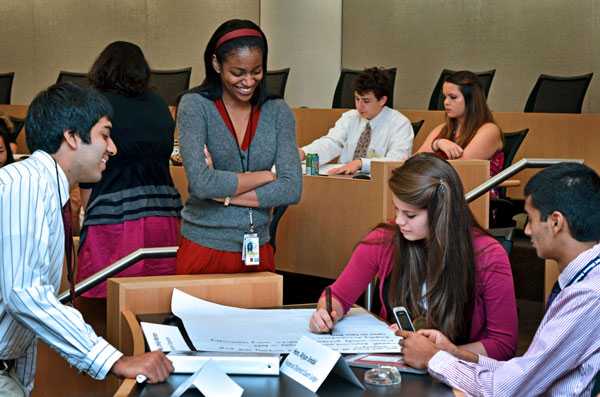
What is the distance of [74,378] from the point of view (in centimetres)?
346

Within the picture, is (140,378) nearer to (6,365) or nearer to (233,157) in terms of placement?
(6,365)

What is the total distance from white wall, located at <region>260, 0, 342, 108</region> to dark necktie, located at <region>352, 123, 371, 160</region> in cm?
414

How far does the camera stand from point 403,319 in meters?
2.30

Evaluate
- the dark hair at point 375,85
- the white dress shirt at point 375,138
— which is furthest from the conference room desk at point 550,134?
the dark hair at point 375,85

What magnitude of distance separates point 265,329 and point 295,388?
17.6 inches

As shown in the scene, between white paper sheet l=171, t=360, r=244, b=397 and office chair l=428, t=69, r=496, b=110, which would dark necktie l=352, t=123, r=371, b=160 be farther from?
white paper sheet l=171, t=360, r=244, b=397

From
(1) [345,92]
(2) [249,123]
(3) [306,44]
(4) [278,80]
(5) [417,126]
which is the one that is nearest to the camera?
(2) [249,123]

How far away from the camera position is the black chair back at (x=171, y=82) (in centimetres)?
842

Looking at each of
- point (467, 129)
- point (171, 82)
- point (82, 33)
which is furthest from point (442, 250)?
point (82, 33)

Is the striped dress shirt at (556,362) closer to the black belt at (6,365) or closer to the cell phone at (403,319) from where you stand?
the cell phone at (403,319)

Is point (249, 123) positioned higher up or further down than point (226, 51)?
further down

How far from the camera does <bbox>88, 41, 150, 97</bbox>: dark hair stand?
12.0 ft

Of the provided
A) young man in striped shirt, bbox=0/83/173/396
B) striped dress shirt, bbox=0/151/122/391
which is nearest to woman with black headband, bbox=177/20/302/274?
young man in striped shirt, bbox=0/83/173/396

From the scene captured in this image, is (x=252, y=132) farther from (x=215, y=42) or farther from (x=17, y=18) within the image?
(x=17, y=18)
